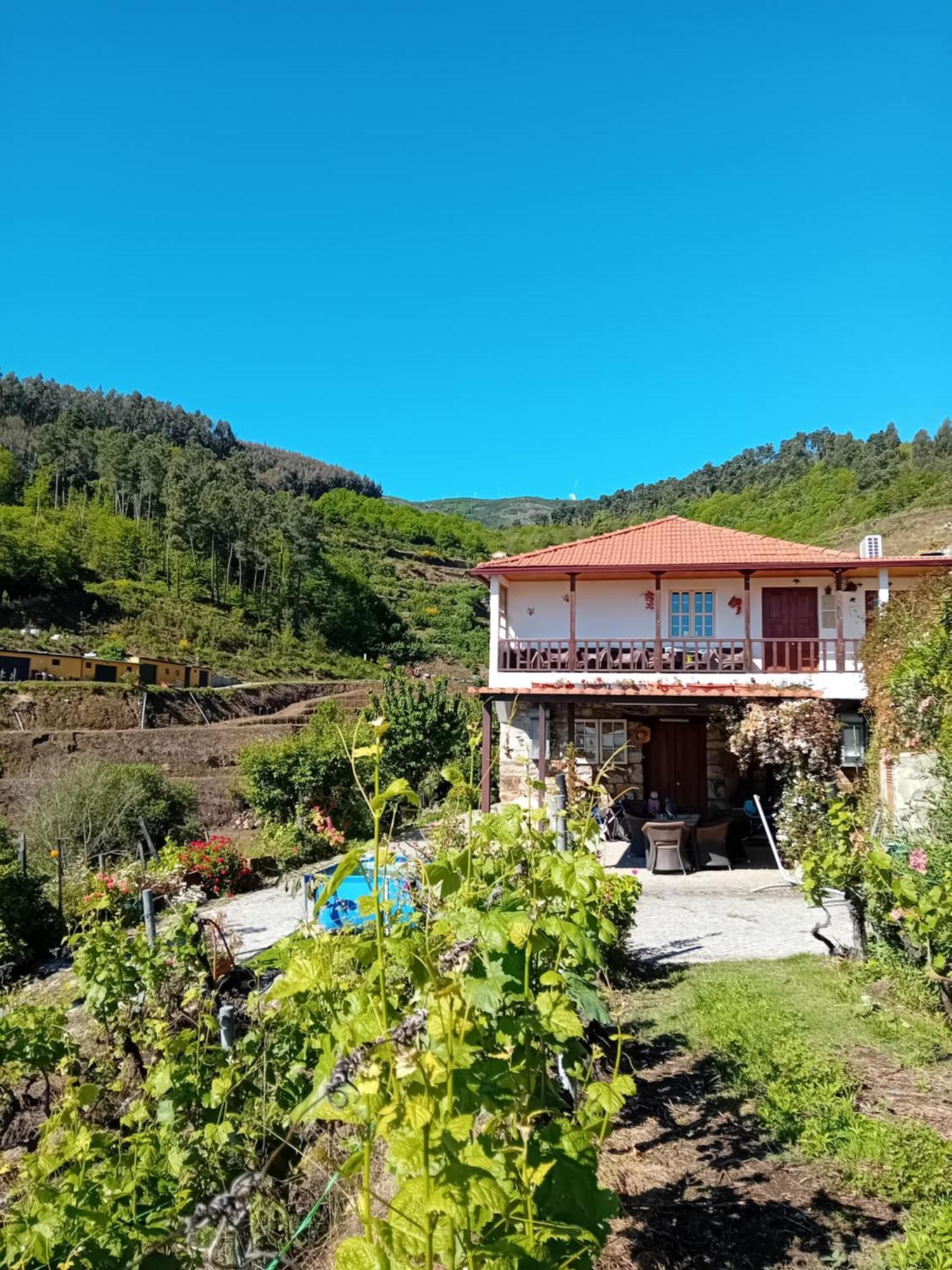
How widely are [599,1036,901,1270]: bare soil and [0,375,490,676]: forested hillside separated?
3344 centimetres

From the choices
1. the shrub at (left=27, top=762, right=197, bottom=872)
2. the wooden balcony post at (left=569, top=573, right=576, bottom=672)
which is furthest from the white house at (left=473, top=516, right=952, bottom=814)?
the shrub at (left=27, top=762, right=197, bottom=872)

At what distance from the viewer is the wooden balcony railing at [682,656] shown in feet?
40.4

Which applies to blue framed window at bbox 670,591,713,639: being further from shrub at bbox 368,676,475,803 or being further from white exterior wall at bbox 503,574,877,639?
shrub at bbox 368,676,475,803

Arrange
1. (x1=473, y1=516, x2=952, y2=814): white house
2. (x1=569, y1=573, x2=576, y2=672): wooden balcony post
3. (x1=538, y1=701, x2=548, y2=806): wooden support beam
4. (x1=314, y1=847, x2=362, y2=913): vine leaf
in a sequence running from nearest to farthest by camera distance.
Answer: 1. (x1=314, y1=847, x2=362, y2=913): vine leaf
2. (x1=538, y1=701, x2=548, y2=806): wooden support beam
3. (x1=473, y1=516, x2=952, y2=814): white house
4. (x1=569, y1=573, x2=576, y2=672): wooden balcony post

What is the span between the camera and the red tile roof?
42.4 feet

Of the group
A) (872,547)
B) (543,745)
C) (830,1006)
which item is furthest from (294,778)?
(872,547)

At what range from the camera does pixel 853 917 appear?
217 inches

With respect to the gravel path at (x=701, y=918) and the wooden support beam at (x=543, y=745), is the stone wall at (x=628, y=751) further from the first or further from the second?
the gravel path at (x=701, y=918)

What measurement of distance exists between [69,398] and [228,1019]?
91376 millimetres

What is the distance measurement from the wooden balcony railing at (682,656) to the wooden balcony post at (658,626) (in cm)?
2

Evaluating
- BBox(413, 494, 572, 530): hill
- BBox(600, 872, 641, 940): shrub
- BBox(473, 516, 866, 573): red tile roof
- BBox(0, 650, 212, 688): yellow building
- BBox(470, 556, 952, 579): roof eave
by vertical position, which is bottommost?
BBox(600, 872, 641, 940): shrub

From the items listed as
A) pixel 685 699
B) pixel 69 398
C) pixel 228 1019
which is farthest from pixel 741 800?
pixel 69 398

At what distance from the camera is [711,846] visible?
1025 cm

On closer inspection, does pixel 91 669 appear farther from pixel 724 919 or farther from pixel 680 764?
pixel 724 919
